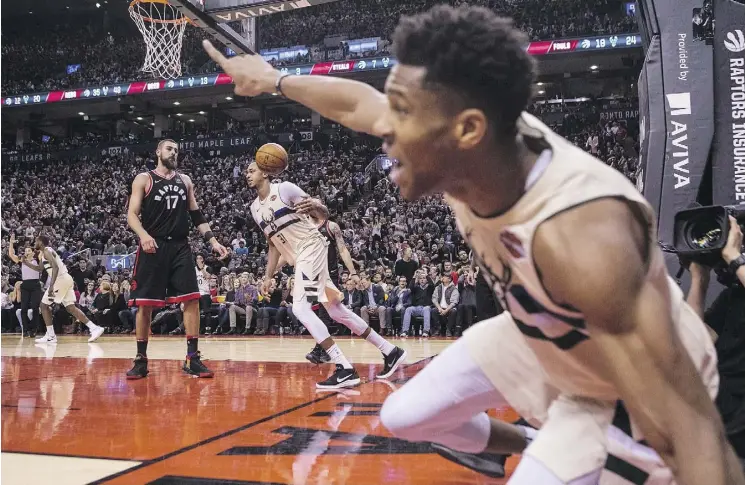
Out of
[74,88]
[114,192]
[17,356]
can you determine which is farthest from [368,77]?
[17,356]

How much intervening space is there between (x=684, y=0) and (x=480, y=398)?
412 centimetres

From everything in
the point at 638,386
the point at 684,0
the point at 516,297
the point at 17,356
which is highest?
the point at 684,0

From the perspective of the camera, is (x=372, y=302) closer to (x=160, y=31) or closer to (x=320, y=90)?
(x=160, y=31)

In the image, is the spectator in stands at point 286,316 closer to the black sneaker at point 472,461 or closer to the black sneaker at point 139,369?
the black sneaker at point 139,369

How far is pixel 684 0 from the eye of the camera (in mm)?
4539

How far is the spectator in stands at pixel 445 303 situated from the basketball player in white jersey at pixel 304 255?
5006mm

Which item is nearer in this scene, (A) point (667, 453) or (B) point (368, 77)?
(A) point (667, 453)

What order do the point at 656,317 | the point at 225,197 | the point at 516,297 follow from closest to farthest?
the point at 656,317 → the point at 516,297 → the point at 225,197

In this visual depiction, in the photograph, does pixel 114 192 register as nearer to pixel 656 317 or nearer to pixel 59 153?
pixel 59 153

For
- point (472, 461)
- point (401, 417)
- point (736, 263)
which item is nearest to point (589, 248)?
point (401, 417)

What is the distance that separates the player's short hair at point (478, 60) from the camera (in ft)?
3.95

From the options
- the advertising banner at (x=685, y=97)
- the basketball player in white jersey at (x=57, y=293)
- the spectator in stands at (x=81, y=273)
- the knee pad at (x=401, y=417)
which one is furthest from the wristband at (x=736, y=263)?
the spectator in stands at (x=81, y=273)

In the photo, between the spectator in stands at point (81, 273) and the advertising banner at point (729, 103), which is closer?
the advertising banner at point (729, 103)

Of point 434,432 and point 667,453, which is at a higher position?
point 667,453
